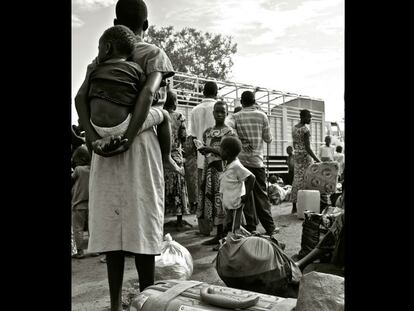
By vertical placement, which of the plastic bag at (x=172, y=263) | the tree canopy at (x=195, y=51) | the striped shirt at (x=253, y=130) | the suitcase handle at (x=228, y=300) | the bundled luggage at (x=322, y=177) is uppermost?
the tree canopy at (x=195, y=51)

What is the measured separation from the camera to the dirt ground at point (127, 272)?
3.06 meters

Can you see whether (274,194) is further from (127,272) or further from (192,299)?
(192,299)

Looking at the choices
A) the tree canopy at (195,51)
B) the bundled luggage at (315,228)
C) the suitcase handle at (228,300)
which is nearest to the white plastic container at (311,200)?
the bundled luggage at (315,228)

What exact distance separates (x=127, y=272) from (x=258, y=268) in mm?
1460

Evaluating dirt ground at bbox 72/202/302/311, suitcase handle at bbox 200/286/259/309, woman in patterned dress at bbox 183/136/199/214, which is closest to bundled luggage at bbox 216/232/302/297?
dirt ground at bbox 72/202/302/311

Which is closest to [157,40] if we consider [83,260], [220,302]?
[83,260]

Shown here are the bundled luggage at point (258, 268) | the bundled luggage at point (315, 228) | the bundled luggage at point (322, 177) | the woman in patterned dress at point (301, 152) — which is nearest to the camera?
the bundled luggage at point (258, 268)

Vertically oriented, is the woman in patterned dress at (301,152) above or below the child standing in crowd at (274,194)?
above

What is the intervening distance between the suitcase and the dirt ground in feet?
3.26

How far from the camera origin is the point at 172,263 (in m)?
3.16

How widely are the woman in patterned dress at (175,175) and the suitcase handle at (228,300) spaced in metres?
3.57

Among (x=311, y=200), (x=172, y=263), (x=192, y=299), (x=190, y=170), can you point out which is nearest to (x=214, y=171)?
(x=190, y=170)

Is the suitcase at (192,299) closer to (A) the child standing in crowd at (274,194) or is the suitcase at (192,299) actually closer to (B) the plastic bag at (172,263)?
(B) the plastic bag at (172,263)
